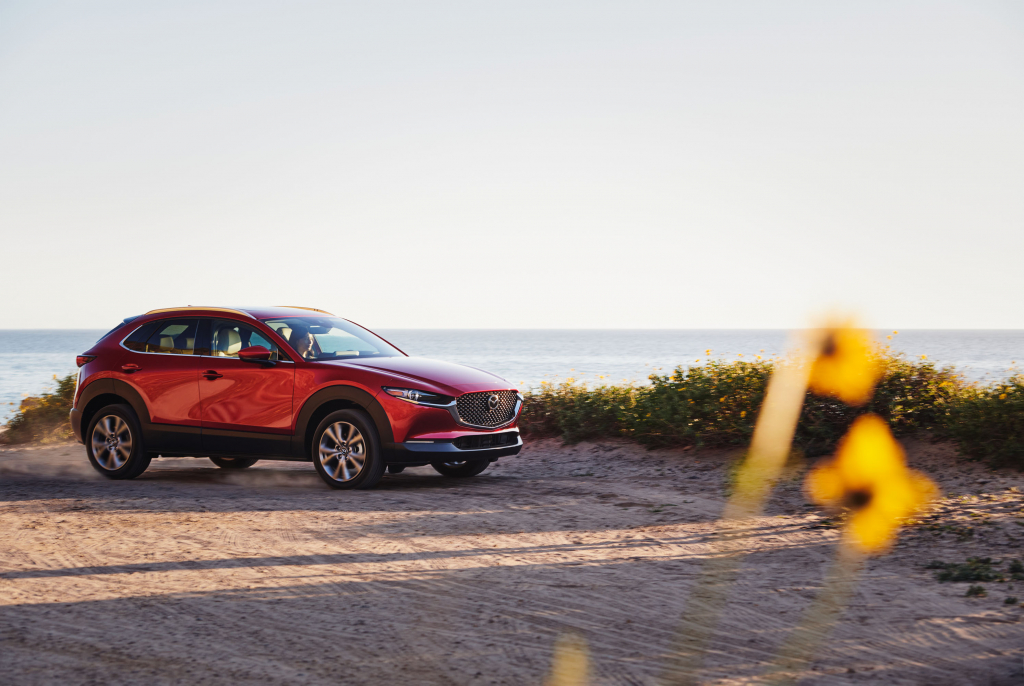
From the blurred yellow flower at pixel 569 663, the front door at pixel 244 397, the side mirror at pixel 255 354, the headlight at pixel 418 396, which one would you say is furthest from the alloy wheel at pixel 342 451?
the blurred yellow flower at pixel 569 663

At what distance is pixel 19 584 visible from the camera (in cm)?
544

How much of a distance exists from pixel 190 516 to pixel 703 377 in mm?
6290

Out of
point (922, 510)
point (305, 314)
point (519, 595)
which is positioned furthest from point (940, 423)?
point (305, 314)

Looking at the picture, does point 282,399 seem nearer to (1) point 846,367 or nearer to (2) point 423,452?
(2) point 423,452

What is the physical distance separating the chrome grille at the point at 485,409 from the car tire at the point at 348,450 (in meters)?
0.92

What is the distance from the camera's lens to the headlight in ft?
29.0

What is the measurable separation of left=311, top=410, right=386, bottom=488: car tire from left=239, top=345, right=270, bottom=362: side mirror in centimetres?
97

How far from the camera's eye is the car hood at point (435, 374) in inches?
355

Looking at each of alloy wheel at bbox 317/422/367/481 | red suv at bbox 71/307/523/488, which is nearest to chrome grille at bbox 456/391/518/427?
red suv at bbox 71/307/523/488

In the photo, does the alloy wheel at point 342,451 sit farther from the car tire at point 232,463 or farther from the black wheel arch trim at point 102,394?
the car tire at point 232,463

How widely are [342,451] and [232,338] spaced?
186cm

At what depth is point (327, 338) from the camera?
9805 millimetres

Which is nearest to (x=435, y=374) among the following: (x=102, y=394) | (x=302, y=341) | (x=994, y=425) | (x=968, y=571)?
(x=302, y=341)

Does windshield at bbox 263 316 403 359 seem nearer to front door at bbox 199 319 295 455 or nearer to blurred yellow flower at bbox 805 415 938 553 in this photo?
front door at bbox 199 319 295 455
